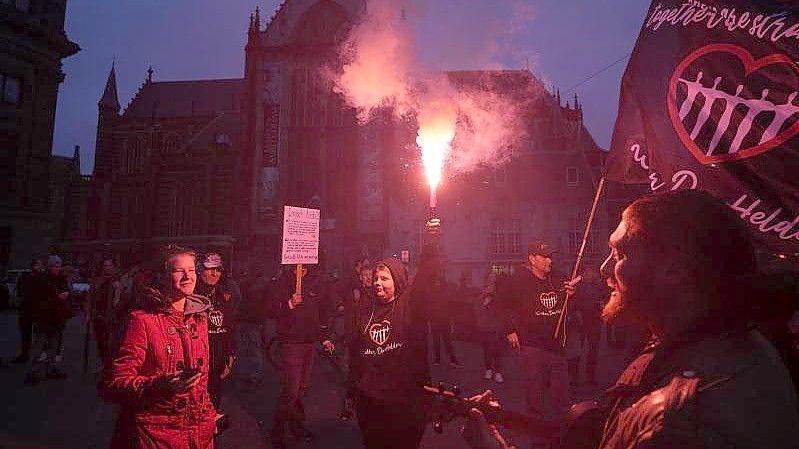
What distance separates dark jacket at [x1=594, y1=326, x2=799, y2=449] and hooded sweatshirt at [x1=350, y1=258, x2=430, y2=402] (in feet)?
8.70

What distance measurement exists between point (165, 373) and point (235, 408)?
4.52 m

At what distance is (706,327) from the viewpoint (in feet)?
3.75

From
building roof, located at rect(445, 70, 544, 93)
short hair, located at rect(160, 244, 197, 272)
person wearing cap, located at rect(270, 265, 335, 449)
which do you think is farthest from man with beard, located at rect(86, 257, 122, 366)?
building roof, located at rect(445, 70, 544, 93)

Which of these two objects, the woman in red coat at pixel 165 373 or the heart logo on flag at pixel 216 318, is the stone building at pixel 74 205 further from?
the woman in red coat at pixel 165 373

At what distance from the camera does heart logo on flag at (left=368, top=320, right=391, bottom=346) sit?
149 inches

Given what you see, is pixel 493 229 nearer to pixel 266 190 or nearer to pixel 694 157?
pixel 266 190

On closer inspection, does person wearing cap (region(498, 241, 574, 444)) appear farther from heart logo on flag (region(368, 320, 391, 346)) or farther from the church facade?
Answer: the church facade

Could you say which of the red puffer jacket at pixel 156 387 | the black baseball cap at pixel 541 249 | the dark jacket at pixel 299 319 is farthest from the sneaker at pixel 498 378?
the red puffer jacket at pixel 156 387

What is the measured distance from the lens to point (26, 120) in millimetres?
28750

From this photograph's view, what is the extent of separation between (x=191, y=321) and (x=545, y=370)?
12.7 ft

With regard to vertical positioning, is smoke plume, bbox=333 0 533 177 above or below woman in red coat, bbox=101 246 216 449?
above

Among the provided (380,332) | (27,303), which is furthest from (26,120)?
(380,332)

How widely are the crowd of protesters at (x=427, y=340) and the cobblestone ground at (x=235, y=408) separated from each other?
0.46 meters

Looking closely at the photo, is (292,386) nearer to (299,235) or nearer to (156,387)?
(299,235)
